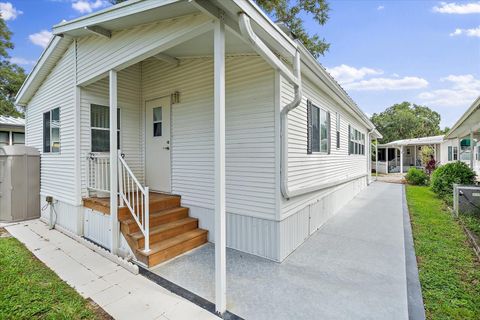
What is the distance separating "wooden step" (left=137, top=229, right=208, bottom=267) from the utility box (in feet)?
16.2

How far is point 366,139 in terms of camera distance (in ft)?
43.3

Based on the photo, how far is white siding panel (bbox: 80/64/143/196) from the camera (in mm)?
4949

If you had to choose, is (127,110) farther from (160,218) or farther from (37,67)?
(160,218)

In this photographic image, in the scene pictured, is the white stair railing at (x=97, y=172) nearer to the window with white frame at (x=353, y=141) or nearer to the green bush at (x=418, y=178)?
the window with white frame at (x=353, y=141)

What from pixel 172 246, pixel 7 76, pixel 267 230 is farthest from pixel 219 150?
pixel 7 76

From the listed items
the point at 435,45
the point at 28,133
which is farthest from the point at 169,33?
the point at 435,45

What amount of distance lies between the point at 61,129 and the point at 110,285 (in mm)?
3936

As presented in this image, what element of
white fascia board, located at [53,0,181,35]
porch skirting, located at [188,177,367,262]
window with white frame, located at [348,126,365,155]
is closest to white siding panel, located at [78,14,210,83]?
white fascia board, located at [53,0,181,35]

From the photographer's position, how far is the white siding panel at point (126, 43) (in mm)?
2895

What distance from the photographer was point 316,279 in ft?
10.6

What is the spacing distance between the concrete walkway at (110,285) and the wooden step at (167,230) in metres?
0.47

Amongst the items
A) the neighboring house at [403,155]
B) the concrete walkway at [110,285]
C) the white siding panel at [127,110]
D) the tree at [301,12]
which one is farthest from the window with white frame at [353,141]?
the neighboring house at [403,155]

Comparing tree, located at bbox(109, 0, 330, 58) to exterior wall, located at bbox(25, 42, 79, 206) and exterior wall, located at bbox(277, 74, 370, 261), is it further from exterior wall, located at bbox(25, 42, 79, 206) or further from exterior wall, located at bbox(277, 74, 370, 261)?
exterior wall, located at bbox(25, 42, 79, 206)

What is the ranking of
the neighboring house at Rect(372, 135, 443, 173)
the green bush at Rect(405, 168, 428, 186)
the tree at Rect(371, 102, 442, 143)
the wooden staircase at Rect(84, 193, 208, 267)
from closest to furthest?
1. the wooden staircase at Rect(84, 193, 208, 267)
2. the green bush at Rect(405, 168, 428, 186)
3. the neighboring house at Rect(372, 135, 443, 173)
4. the tree at Rect(371, 102, 442, 143)
